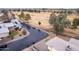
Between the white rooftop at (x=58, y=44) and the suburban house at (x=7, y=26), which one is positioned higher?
the suburban house at (x=7, y=26)

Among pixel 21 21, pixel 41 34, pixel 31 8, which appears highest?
pixel 31 8

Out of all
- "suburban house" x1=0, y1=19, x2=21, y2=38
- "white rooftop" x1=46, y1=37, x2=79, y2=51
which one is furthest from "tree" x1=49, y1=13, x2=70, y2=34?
"suburban house" x1=0, y1=19, x2=21, y2=38

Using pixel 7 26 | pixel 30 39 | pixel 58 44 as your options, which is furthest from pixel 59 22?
pixel 7 26

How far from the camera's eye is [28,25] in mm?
1831

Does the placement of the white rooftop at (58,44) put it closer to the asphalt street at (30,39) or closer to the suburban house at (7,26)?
the asphalt street at (30,39)

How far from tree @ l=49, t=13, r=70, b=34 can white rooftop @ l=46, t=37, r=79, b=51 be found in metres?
0.08

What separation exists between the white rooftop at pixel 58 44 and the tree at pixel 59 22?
0.28 feet

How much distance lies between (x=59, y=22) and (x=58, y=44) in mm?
215

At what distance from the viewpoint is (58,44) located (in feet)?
5.91

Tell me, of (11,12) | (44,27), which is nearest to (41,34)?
Result: (44,27)

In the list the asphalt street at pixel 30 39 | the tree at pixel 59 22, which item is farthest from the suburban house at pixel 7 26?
the tree at pixel 59 22

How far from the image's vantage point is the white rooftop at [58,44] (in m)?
1.80
